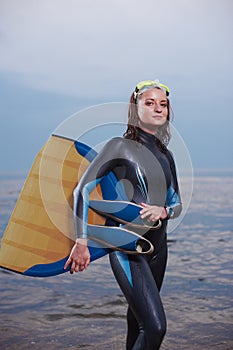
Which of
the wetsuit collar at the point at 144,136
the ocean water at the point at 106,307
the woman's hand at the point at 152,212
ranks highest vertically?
the wetsuit collar at the point at 144,136

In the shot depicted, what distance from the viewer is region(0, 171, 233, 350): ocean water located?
4574mm

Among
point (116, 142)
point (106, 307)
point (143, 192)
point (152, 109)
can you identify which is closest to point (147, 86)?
point (152, 109)

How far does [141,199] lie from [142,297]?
493 mm

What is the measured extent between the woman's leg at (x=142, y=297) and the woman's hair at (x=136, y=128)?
625 millimetres

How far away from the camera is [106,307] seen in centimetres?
573

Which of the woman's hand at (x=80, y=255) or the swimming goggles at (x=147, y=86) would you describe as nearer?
the woman's hand at (x=80, y=255)

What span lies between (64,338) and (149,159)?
2.51m

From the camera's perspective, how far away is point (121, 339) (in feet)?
15.0

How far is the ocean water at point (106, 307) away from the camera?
4574mm

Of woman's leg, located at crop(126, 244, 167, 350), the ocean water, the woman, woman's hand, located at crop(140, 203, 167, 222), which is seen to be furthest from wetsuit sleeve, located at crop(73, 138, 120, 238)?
the ocean water

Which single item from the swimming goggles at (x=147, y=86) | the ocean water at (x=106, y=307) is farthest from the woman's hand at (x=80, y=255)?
the ocean water at (x=106, y=307)

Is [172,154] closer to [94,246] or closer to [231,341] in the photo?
[94,246]

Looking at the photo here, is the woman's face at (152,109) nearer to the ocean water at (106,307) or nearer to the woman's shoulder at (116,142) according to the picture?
the woman's shoulder at (116,142)

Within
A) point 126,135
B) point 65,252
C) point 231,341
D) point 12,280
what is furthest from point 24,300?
point 126,135
